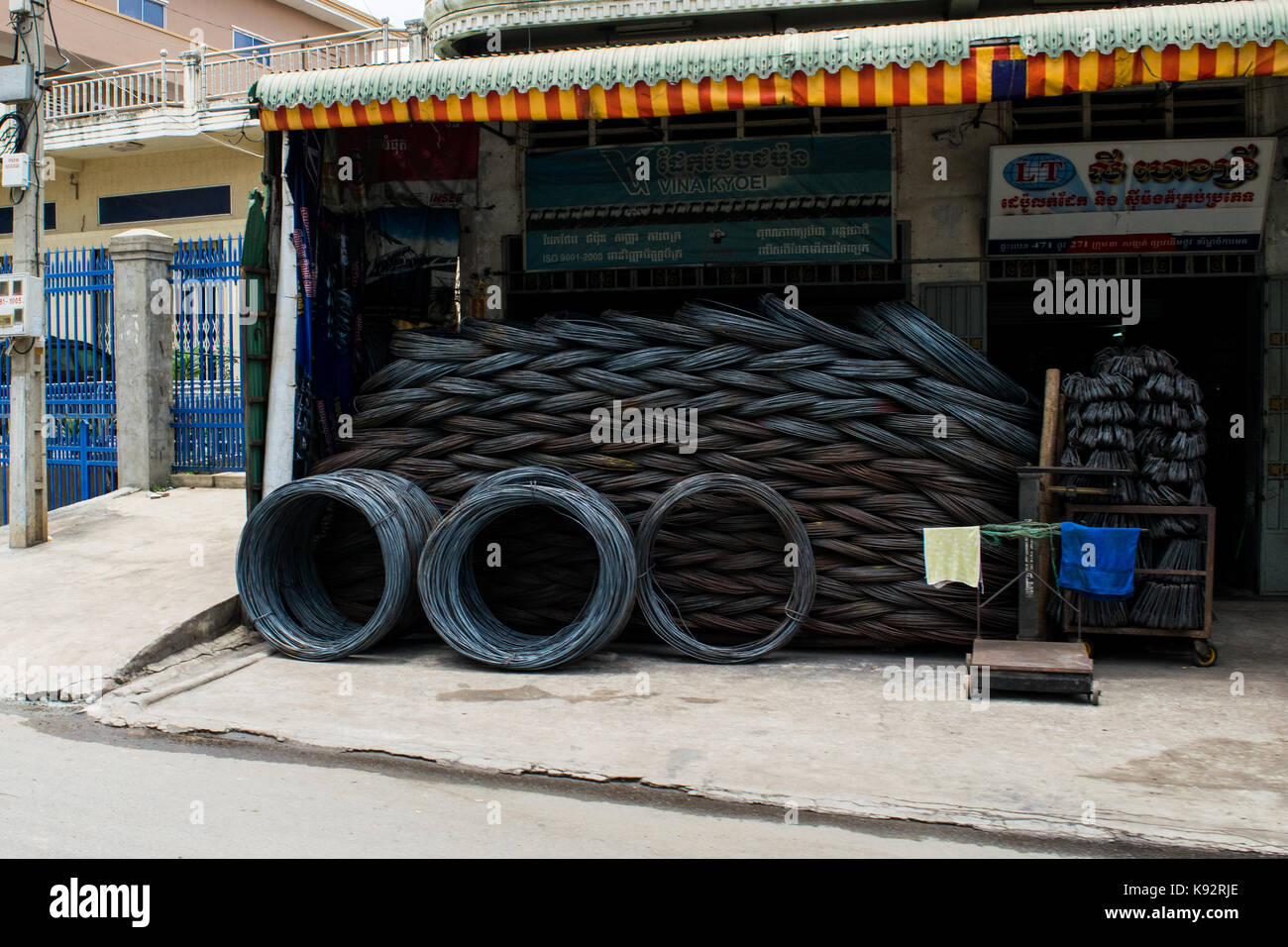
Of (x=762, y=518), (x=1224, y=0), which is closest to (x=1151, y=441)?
(x=762, y=518)

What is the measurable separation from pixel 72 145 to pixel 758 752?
67.9ft

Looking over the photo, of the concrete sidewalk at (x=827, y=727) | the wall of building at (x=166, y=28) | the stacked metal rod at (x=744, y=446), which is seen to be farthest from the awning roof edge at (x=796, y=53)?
the wall of building at (x=166, y=28)

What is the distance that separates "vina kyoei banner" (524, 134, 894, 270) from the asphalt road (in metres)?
5.61

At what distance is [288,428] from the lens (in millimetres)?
8047

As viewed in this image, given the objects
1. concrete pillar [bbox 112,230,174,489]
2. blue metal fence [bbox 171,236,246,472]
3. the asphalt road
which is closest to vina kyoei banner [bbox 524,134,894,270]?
blue metal fence [bbox 171,236,246,472]

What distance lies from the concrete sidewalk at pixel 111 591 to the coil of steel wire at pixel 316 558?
0.42 m

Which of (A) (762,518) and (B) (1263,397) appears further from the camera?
(B) (1263,397)

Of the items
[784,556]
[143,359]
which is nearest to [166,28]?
[143,359]

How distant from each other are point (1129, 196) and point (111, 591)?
8.48 metres

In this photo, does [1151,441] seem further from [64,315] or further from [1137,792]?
[64,315]

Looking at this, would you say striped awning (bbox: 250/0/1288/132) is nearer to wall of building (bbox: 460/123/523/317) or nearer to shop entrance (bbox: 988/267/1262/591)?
wall of building (bbox: 460/123/523/317)

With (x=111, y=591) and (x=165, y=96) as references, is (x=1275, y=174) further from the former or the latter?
(x=165, y=96)

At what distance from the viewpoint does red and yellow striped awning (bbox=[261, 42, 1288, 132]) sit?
22.2ft

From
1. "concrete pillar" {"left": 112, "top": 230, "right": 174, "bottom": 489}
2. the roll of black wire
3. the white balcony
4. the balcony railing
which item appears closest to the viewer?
the roll of black wire
